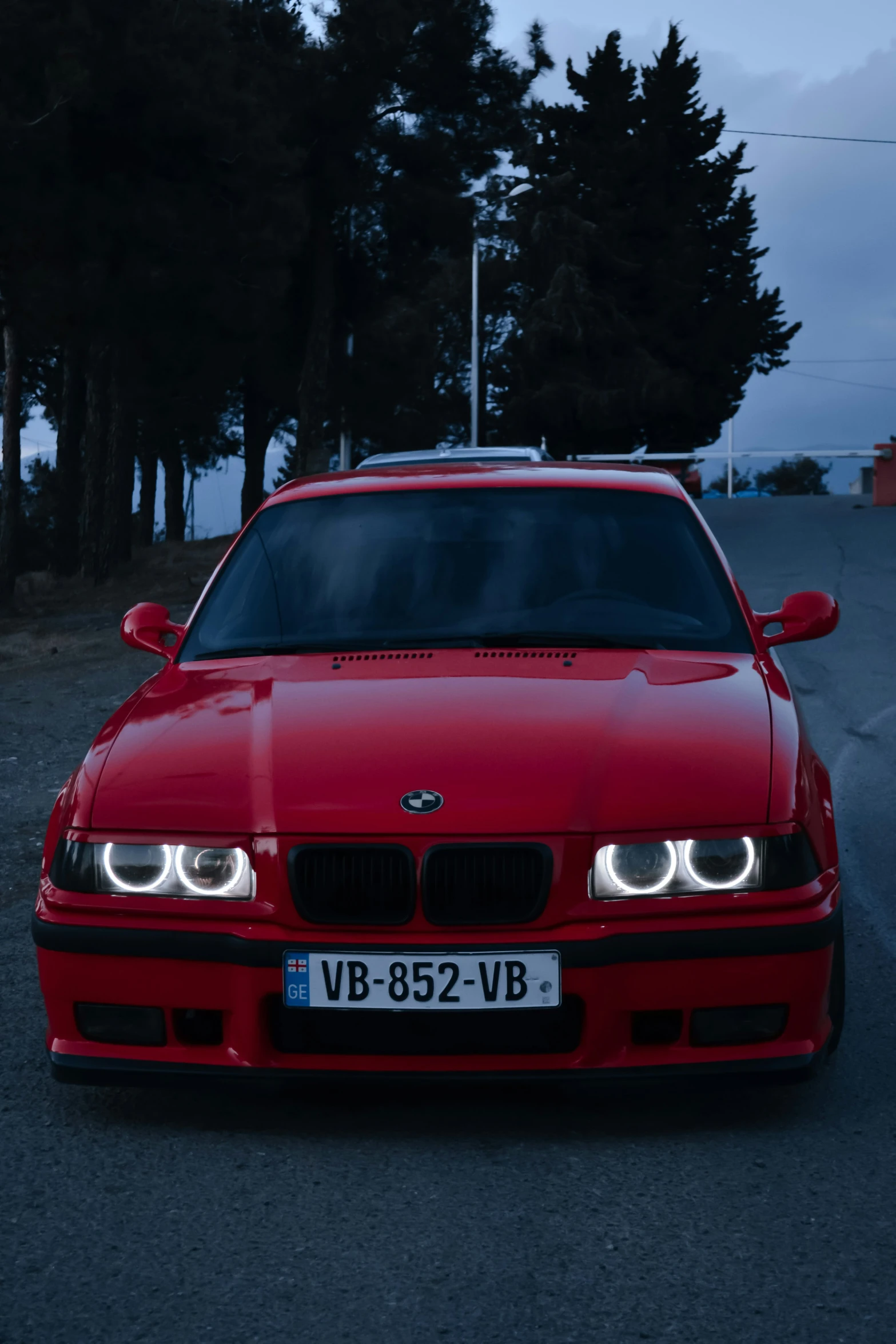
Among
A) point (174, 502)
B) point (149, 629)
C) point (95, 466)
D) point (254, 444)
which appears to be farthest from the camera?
point (174, 502)

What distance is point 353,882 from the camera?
3.33 m

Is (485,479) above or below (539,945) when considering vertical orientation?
above

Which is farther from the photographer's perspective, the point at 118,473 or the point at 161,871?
the point at 118,473

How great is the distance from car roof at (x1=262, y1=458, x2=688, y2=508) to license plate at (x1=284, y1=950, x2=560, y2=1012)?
6.75 ft

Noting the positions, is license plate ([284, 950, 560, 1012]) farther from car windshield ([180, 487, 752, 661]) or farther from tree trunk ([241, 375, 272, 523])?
tree trunk ([241, 375, 272, 523])

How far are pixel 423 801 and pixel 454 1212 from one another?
2.62ft

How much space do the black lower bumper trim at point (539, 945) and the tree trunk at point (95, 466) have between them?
2351cm

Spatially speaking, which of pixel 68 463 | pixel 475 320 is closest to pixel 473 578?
pixel 68 463

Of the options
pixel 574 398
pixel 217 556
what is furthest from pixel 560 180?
pixel 217 556

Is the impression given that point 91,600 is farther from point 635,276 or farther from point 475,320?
point 635,276

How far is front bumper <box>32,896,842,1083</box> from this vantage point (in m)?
3.28

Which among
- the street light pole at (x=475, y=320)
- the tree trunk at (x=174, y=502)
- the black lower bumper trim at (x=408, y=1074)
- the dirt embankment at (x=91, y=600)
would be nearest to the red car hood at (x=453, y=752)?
the black lower bumper trim at (x=408, y=1074)

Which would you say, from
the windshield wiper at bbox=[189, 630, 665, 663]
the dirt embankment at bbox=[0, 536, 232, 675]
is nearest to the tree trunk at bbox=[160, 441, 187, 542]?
the dirt embankment at bbox=[0, 536, 232, 675]

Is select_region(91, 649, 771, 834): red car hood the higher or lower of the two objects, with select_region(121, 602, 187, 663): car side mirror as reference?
lower
